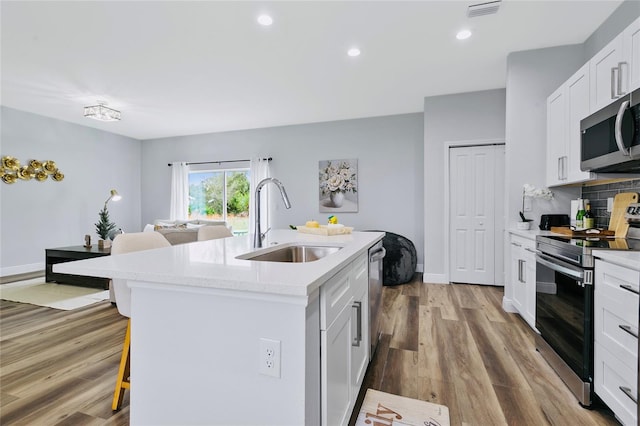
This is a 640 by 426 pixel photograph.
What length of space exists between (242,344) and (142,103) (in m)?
4.83

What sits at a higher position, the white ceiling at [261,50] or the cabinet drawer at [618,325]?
the white ceiling at [261,50]

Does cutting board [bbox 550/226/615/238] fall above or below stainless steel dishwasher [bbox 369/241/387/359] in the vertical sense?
above

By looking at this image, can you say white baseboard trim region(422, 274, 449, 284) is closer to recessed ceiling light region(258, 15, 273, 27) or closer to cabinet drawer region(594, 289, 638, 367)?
cabinet drawer region(594, 289, 638, 367)

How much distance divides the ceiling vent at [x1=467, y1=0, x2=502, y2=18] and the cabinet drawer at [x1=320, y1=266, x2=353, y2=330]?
7.95 ft

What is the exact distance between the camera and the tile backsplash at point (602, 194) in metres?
2.38

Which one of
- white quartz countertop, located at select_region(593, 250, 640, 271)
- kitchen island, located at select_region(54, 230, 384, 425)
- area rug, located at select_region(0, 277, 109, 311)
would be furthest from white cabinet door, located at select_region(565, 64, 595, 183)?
area rug, located at select_region(0, 277, 109, 311)

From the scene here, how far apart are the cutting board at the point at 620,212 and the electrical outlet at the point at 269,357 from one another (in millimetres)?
2615

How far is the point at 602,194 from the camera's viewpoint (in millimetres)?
2680

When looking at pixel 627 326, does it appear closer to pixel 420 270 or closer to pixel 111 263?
pixel 111 263

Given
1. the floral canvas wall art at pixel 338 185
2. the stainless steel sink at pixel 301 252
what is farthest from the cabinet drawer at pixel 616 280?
the floral canvas wall art at pixel 338 185

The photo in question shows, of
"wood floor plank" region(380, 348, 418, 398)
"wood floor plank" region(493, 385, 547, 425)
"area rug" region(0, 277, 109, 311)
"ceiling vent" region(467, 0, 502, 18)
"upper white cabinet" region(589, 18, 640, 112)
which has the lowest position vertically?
"wood floor plank" region(380, 348, 418, 398)

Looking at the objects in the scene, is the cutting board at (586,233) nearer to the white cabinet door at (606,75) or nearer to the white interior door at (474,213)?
the white cabinet door at (606,75)

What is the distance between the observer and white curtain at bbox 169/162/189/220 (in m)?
6.71

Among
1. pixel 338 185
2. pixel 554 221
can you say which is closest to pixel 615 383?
pixel 554 221
